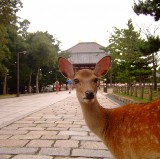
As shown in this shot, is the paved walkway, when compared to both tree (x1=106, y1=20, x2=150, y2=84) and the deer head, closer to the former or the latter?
the deer head

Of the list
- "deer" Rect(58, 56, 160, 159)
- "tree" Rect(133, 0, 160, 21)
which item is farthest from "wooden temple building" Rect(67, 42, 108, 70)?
"deer" Rect(58, 56, 160, 159)

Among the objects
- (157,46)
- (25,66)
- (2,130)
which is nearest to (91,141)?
(2,130)

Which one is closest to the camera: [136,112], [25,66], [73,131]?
[136,112]

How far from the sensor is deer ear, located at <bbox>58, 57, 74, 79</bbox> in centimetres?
407

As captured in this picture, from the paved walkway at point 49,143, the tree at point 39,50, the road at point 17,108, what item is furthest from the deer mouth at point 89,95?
the tree at point 39,50

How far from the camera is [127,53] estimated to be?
22.5 meters

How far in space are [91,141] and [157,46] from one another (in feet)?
23.7

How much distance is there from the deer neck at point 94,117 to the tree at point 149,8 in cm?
940

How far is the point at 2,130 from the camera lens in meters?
7.68

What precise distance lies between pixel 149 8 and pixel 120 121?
9.84 m

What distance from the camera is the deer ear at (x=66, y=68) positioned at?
407cm

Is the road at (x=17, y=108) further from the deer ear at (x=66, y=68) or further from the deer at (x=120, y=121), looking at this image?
the deer at (x=120, y=121)

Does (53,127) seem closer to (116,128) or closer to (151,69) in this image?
(116,128)

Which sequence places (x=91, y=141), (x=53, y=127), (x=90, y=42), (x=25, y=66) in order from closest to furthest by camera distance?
(x=91, y=141) < (x=53, y=127) < (x=25, y=66) < (x=90, y=42)
